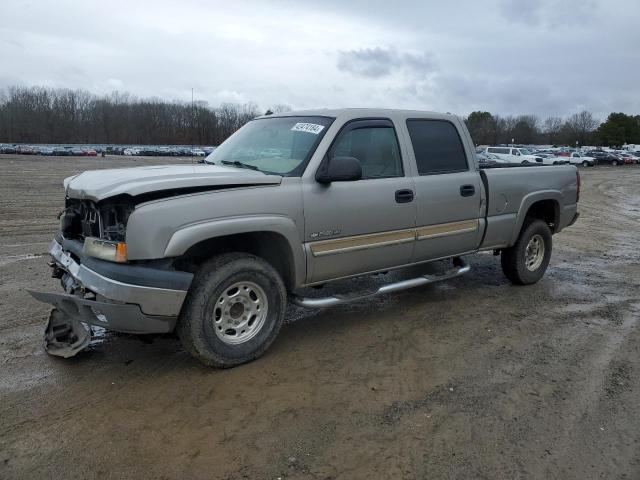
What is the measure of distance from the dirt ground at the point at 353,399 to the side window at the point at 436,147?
1532 millimetres

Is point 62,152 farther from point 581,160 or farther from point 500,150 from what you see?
point 581,160

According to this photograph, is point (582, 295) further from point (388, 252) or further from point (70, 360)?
point (70, 360)

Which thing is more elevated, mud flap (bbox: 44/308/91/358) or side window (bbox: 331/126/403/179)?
side window (bbox: 331/126/403/179)

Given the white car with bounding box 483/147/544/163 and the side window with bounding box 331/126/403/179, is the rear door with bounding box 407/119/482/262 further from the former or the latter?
the white car with bounding box 483/147/544/163

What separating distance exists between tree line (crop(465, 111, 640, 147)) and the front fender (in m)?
105

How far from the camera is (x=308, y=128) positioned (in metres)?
4.82

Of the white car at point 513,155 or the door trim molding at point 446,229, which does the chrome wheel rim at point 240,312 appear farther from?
the white car at point 513,155

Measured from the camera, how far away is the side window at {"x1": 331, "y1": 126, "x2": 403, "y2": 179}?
477cm

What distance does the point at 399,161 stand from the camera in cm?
515

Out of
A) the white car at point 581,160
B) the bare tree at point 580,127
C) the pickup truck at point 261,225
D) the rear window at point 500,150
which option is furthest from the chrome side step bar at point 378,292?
the bare tree at point 580,127

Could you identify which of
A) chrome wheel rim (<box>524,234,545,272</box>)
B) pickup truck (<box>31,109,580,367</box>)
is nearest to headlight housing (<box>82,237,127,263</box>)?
pickup truck (<box>31,109,580,367</box>)

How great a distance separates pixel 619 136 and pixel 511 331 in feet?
390

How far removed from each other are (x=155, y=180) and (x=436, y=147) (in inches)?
119

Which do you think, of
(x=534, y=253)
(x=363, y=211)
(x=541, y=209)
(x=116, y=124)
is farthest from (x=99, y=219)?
(x=116, y=124)
